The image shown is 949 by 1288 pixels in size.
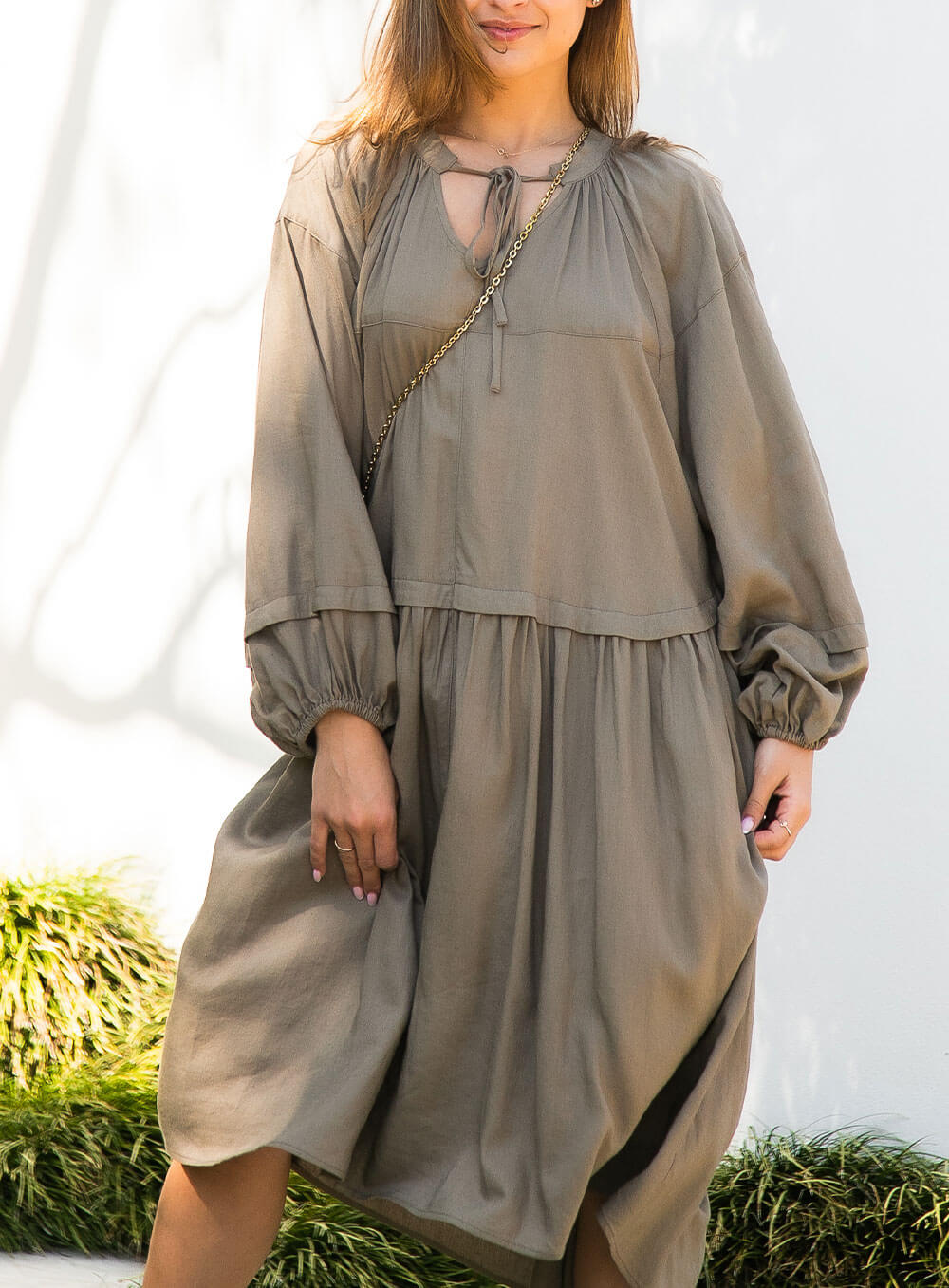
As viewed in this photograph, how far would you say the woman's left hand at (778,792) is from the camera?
1989 mm

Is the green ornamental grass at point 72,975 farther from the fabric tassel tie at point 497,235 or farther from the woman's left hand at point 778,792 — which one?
the fabric tassel tie at point 497,235

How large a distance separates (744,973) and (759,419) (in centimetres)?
72

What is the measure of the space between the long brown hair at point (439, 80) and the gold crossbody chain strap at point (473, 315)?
0.45 feet

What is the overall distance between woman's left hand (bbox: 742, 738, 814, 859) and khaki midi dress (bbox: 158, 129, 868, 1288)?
38 millimetres

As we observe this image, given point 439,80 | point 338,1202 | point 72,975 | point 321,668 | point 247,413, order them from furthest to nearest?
point 247,413
point 72,975
point 338,1202
point 439,80
point 321,668

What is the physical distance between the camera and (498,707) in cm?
189

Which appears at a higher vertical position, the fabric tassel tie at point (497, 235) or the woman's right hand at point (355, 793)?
the fabric tassel tie at point (497, 235)

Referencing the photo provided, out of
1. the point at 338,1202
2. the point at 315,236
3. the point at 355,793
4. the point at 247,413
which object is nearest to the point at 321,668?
the point at 355,793

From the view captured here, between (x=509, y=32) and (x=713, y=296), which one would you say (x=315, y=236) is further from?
(x=713, y=296)

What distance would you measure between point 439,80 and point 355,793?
0.93m

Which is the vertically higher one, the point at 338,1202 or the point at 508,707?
the point at 508,707

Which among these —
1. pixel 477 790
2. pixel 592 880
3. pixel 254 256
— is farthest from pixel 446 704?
pixel 254 256

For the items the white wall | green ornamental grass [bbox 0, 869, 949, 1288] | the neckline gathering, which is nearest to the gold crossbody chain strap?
the neckline gathering

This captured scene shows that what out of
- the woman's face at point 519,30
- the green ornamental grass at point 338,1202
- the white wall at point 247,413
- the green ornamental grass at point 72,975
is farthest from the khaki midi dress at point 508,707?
the green ornamental grass at point 72,975
